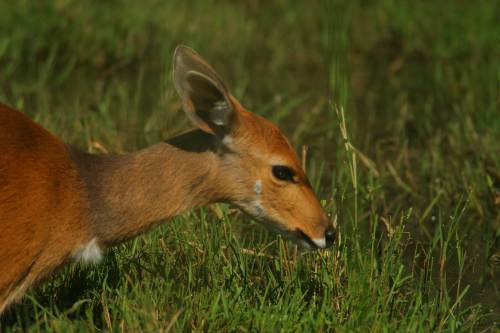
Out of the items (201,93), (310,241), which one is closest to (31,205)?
(201,93)

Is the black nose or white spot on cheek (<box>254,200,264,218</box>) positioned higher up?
white spot on cheek (<box>254,200,264,218</box>)

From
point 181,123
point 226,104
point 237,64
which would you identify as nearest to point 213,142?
point 226,104

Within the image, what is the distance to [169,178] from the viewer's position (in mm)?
4586

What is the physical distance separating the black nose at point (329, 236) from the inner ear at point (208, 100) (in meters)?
0.61

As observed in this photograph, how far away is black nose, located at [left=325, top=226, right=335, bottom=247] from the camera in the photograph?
181 inches

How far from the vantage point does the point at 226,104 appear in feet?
15.0

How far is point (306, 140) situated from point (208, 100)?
273 cm

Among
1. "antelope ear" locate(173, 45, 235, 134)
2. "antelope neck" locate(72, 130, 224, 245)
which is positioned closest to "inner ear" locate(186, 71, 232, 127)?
"antelope ear" locate(173, 45, 235, 134)

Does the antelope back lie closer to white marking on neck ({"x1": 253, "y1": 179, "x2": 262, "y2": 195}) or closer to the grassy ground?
the grassy ground

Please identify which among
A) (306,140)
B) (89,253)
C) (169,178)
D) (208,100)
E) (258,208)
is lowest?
(306,140)

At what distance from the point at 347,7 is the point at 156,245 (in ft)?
14.7

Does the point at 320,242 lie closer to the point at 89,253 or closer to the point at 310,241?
the point at 310,241

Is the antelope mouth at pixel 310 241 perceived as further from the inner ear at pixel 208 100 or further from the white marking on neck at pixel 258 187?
the inner ear at pixel 208 100

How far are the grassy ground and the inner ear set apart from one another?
619mm
